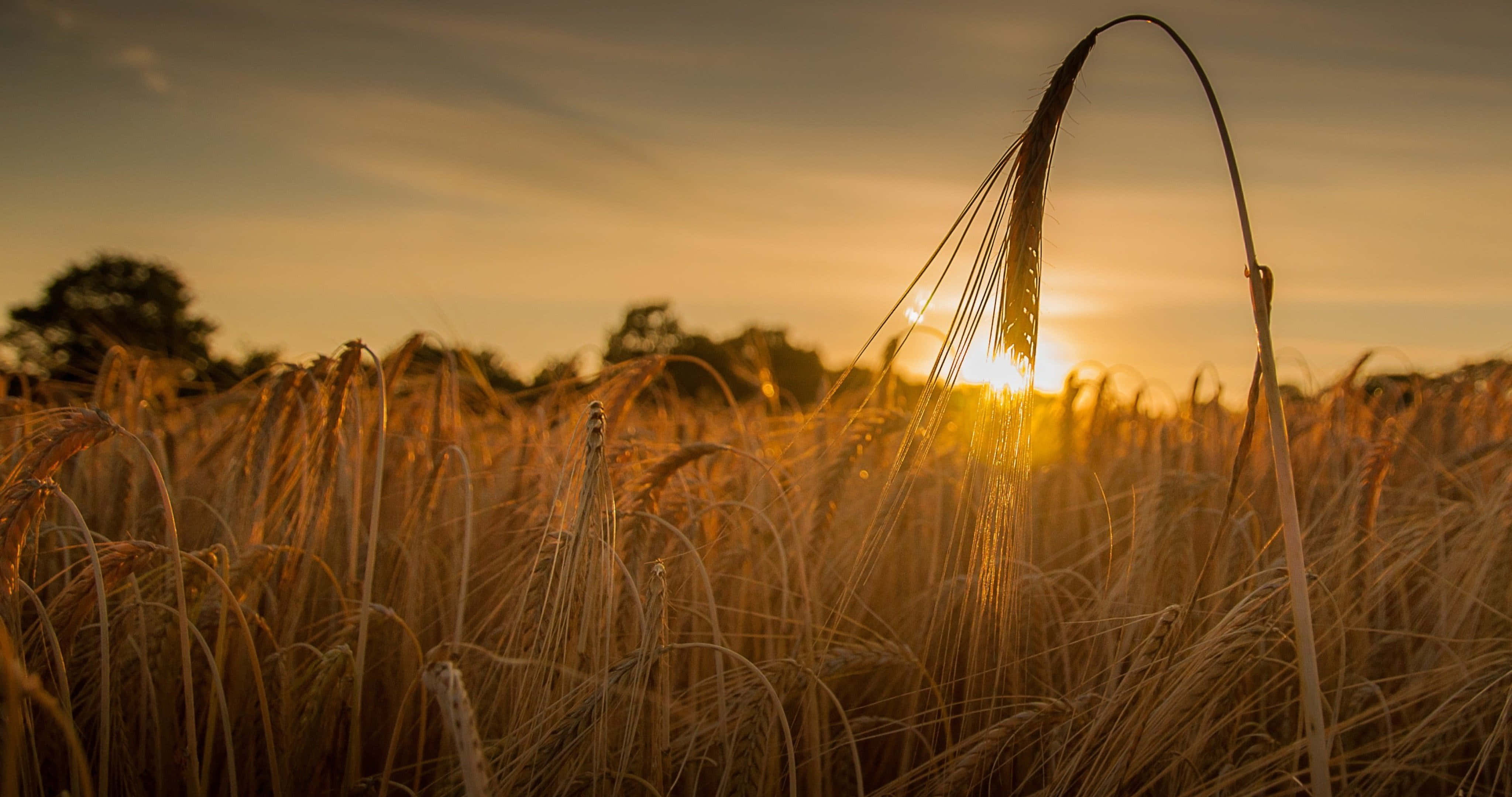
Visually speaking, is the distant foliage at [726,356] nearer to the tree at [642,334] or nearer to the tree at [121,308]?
the tree at [642,334]

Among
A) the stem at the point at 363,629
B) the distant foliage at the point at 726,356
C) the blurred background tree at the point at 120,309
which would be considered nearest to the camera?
the stem at the point at 363,629

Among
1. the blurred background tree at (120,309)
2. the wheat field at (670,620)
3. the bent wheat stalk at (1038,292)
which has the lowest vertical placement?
the wheat field at (670,620)

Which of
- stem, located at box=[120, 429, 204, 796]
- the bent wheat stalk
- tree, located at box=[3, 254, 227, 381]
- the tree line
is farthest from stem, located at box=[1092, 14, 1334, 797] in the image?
tree, located at box=[3, 254, 227, 381]

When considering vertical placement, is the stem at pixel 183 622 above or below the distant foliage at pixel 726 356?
below

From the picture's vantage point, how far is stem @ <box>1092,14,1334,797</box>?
1.01 meters

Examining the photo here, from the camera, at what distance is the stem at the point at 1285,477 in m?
1.01

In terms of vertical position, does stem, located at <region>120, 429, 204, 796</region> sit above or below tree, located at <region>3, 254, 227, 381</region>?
below

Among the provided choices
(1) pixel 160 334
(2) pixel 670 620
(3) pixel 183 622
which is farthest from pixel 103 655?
(1) pixel 160 334

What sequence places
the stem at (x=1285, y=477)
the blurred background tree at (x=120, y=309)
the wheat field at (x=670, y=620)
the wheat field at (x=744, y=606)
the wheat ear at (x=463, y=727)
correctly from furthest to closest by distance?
the blurred background tree at (x=120, y=309) < the wheat field at (x=670, y=620) < the wheat field at (x=744, y=606) < the stem at (x=1285, y=477) < the wheat ear at (x=463, y=727)

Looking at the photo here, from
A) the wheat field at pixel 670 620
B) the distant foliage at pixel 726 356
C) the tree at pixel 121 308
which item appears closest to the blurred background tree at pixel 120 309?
the tree at pixel 121 308

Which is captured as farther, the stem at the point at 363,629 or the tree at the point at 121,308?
the tree at the point at 121,308

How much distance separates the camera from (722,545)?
2395mm

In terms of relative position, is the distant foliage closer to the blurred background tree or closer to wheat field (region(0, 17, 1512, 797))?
wheat field (region(0, 17, 1512, 797))

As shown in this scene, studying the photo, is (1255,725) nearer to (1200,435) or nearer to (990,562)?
(990,562)
